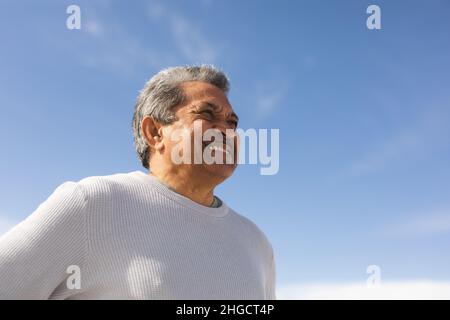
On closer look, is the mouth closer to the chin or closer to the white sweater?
the chin

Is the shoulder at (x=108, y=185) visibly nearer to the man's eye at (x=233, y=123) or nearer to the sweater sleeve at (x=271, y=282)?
the man's eye at (x=233, y=123)

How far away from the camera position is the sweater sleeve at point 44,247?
244 cm

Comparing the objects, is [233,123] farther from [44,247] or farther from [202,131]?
[44,247]

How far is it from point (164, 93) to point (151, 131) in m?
0.29

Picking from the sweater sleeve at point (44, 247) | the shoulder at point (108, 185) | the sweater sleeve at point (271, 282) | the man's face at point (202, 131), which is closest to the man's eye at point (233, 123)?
the man's face at point (202, 131)

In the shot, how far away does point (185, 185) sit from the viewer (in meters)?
3.28

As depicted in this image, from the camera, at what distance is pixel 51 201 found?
2.71 meters

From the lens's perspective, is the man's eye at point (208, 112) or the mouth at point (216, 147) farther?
the man's eye at point (208, 112)

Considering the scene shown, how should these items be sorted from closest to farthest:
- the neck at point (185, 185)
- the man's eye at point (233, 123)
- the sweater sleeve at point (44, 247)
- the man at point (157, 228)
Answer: the sweater sleeve at point (44, 247)
the man at point (157, 228)
the neck at point (185, 185)
the man's eye at point (233, 123)

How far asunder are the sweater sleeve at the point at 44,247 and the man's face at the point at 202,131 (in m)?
0.83

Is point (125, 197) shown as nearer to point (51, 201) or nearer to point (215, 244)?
point (51, 201)

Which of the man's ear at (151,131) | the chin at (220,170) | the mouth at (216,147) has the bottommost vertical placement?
the chin at (220,170)
